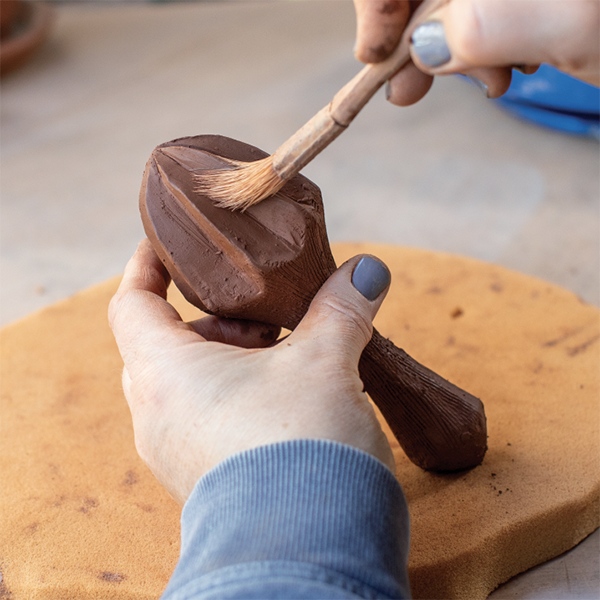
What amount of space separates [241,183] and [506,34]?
47 cm

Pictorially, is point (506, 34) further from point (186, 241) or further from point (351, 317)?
point (186, 241)

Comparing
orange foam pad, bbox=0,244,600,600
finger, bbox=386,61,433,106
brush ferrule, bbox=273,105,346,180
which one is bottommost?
orange foam pad, bbox=0,244,600,600

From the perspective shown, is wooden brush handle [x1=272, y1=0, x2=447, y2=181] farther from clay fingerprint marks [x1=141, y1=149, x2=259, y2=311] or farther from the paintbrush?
clay fingerprint marks [x1=141, y1=149, x2=259, y2=311]

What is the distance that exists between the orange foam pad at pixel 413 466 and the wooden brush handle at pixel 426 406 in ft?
0.25

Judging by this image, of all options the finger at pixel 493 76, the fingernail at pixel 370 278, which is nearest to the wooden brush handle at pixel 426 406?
the fingernail at pixel 370 278

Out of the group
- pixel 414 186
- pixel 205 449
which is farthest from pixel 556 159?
pixel 205 449

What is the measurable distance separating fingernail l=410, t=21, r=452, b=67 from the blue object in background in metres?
2.03

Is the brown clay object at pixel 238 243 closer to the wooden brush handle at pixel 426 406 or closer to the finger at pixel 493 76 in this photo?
the wooden brush handle at pixel 426 406

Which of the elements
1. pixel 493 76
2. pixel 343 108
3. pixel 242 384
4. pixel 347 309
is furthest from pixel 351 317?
pixel 493 76

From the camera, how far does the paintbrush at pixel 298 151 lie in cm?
94

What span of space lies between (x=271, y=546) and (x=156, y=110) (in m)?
3.13

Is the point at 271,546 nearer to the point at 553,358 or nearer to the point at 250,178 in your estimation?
the point at 250,178

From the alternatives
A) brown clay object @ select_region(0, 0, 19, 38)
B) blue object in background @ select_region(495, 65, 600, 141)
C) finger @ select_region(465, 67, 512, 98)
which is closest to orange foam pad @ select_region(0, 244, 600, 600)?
finger @ select_region(465, 67, 512, 98)

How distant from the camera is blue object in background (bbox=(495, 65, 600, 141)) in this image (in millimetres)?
2672
